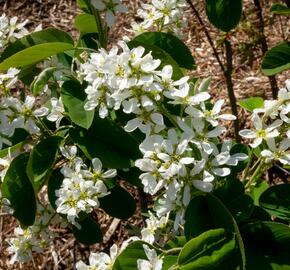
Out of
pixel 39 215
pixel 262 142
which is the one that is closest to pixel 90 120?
pixel 262 142

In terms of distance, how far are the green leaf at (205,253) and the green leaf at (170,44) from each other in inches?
24.2

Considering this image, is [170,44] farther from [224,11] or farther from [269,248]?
[269,248]

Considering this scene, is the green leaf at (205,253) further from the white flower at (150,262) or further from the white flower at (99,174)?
the white flower at (99,174)

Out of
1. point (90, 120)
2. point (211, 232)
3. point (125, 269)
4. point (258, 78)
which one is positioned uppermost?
point (90, 120)

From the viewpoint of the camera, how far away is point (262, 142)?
140 centimetres

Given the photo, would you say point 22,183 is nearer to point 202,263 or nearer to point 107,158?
point 107,158

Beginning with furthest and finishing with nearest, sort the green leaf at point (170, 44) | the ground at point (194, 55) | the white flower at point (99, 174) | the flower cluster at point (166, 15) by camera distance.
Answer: the ground at point (194, 55) < the flower cluster at point (166, 15) < the green leaf at point (170, 44) < the white flower at point (99, 174)

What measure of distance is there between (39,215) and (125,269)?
536 millimetres

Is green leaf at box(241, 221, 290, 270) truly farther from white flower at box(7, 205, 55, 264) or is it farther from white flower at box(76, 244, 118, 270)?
white flower at box(7, 205, 55, 264)

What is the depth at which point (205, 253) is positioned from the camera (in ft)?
3.71

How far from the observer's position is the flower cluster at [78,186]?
143 cm

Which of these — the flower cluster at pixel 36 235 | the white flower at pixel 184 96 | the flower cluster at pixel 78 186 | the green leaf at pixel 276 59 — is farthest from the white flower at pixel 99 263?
the green leaf at pixel 276 59

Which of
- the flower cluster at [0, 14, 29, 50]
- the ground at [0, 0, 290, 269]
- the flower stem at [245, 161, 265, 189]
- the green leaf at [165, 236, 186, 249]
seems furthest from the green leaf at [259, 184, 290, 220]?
the ground at [0, 0, 290, 269]

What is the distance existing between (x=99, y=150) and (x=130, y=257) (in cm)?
26
